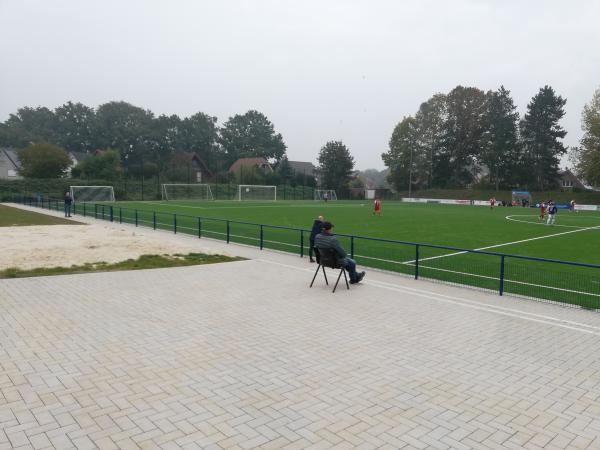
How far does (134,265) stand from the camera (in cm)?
1363

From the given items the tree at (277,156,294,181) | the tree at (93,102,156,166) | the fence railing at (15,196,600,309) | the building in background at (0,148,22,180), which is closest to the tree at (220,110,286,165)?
the tree at (93,102,156,166)

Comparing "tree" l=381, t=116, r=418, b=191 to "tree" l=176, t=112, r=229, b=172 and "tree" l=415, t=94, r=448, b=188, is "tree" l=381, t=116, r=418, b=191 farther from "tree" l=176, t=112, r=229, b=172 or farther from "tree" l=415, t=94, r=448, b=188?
"tree" l=176, t=112, r=229, b=172

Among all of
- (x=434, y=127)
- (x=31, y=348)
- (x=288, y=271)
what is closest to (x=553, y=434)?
(x=31, y=348)

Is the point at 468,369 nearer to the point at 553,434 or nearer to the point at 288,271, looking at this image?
the point at 553,434

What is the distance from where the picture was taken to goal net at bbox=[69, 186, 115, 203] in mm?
56922

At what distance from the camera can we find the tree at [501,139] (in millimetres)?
80812

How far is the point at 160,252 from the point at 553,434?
1358cm

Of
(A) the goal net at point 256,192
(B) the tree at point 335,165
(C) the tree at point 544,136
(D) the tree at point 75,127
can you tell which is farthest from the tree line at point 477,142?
(D) the tree at point 75,127

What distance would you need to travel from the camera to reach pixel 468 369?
248 inches

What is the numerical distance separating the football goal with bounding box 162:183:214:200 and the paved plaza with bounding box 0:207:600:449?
60.4m

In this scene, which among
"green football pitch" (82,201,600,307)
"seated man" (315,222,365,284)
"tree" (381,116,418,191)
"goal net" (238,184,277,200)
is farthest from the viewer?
"tree" (381,116,418,191)

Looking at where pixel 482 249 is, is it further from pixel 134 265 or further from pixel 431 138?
pixel 431 138

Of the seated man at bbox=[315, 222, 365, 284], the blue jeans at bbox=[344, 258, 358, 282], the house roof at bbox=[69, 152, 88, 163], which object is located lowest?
the blue jeans at bbox=[344, 258, 358, 282]

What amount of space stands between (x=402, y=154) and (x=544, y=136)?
25284 mm
